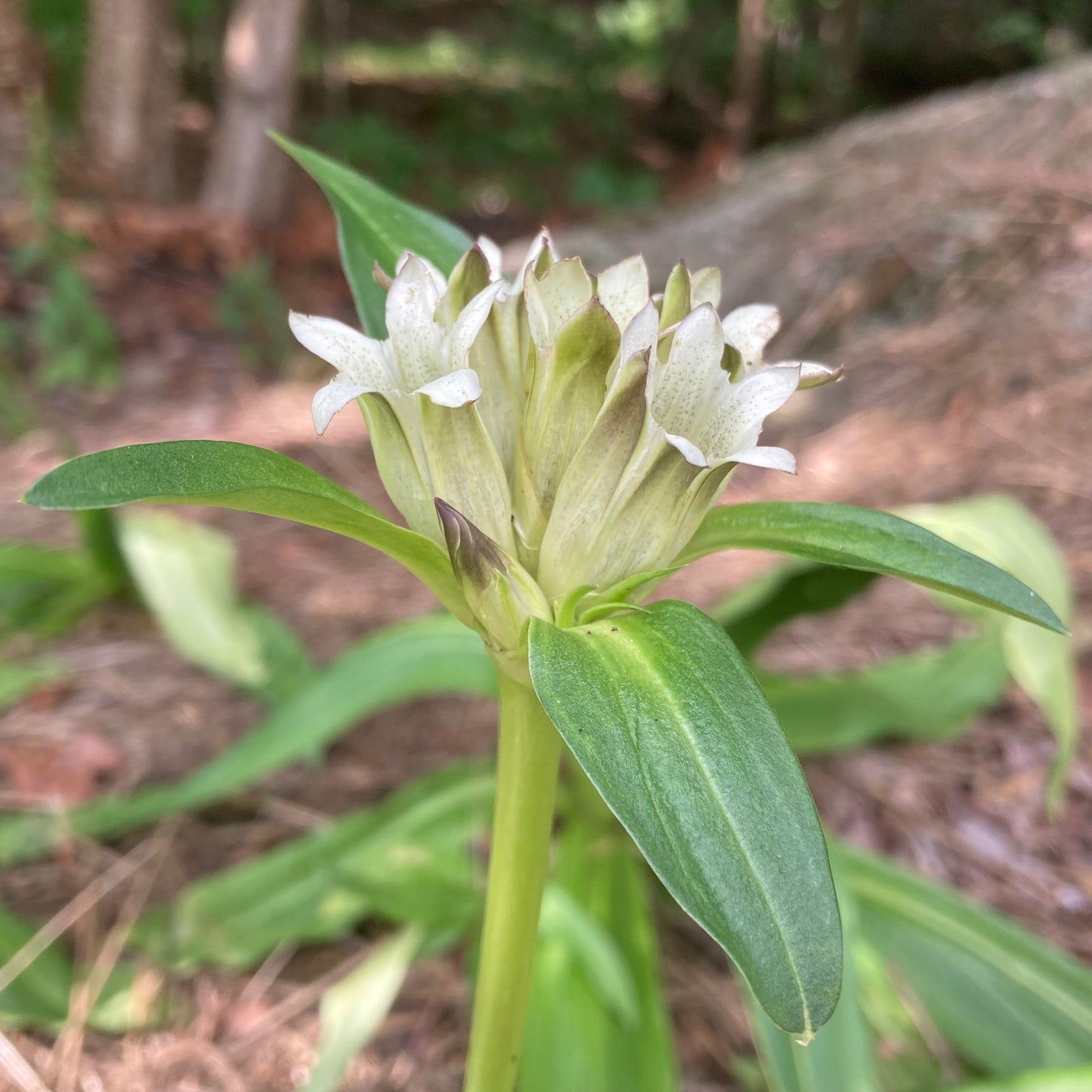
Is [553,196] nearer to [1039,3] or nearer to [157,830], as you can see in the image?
[1039,3]

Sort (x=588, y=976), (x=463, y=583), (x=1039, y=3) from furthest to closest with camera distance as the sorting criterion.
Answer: (x=1039, y=3) → (x=588, y=976) → (x=463, y=583)

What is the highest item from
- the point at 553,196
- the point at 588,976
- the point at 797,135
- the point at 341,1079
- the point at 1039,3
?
the point at 1039,3

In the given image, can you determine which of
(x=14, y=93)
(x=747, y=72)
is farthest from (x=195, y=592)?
(x=747, y=72)

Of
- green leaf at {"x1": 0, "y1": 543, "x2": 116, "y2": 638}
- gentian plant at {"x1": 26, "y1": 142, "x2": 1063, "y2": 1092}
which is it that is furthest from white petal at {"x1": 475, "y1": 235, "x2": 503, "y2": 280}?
green leaf at {"x1": 0, "y1": 543, "x2": 116, "y2": 638}

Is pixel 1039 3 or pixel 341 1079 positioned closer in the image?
pixel 341 1079

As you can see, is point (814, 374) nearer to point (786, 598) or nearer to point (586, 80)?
point (786, 598)

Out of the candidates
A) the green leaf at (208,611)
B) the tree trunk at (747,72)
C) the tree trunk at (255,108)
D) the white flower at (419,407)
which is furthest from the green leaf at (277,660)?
the tree trunk at (747,72)

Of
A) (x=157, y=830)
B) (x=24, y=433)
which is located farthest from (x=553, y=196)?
(x=157, y=830)

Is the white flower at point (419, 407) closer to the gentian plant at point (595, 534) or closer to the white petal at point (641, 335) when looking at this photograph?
the gentian plant at point (595, 534)

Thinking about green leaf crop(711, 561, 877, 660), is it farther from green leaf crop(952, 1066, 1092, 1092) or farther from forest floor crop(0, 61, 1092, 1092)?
green leaf crop(952, 1066, 1092, 1092)
